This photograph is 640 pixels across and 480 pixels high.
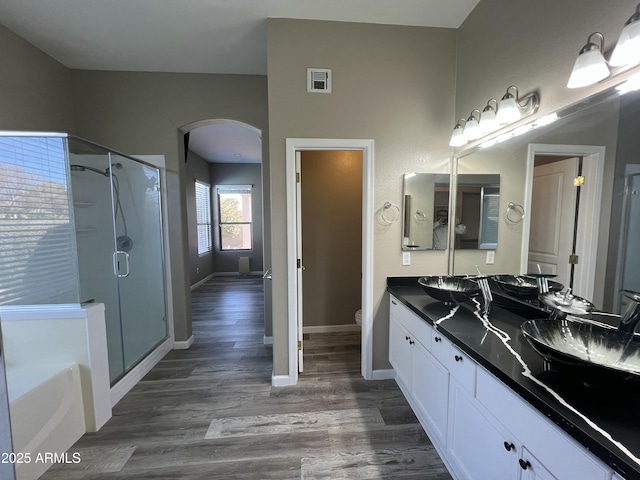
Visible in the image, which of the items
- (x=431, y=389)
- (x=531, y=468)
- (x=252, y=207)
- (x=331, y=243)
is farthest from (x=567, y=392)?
(x=252, y=207)

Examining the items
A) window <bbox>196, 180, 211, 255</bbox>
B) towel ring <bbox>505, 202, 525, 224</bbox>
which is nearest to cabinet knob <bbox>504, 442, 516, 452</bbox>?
towel ring <bbox>505, 202, 525, 224</bbox>

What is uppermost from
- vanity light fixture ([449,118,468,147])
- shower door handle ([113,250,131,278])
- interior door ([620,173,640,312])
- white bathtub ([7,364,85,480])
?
vanity light fixture ([449,118,468,147])

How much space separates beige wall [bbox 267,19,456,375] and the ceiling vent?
0.16ft

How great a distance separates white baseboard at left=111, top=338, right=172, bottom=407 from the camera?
2.16 metres

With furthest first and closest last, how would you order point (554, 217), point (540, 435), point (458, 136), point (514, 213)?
point (458, 136), point (514, 213), point (554, 217), point (540, 435)

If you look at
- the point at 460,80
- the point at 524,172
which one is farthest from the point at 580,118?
the point at 460,80

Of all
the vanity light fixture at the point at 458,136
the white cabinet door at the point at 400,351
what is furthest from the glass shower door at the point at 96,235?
the vanity light fixture at the point at 458,136

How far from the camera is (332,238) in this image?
11.6 ft

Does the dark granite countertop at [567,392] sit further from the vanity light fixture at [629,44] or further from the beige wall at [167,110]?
the beige wall at [167,110]

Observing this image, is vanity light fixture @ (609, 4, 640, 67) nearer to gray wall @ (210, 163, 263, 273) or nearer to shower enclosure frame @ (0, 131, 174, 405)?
shower enclosure frame @ (0, 131, 174, 405)

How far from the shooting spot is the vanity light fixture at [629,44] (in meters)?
0.99

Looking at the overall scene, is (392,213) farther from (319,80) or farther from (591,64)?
(591,64)

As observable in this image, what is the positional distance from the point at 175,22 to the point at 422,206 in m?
2.54

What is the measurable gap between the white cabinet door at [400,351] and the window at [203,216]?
5385mm
